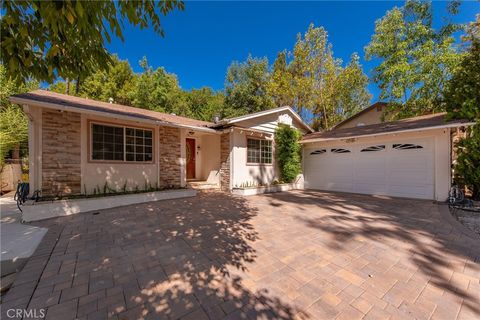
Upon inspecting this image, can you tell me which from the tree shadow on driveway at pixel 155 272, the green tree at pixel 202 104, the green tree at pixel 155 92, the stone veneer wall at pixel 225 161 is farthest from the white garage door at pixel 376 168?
the green tree at pixel 202 104

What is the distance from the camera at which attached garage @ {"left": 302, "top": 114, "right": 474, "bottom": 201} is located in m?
7.23

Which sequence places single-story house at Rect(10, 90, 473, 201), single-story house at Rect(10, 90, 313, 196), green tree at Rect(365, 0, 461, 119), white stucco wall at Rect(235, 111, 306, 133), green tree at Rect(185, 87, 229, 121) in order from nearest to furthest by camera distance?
single-story house at Rect(10, 90, 313, 196), single-story house at Rect(10, 90, 473, 201), white stucco wall at Rect(235, 111, 306, 133), green tree at Rect(365, 0, 461, 119), green tree at Rect(185, 87, 229, 121)

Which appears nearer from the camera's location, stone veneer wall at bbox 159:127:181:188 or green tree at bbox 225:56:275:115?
stone veneer wall at bbox 159:127:181:188

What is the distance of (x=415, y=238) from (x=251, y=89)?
18.9m

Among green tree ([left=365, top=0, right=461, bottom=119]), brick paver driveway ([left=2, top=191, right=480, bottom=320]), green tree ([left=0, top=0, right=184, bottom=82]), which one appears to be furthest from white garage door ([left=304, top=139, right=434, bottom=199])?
green tree ([left=0, top=0, right=184, bottom=82])

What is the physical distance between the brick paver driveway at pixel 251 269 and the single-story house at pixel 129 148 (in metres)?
1.81

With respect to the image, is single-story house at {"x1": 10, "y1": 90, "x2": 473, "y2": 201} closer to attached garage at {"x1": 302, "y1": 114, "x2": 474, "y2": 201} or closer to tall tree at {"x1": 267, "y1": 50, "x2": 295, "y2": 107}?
attached garage at {"x1": 302, "y1": 114, "x2": 474, "y2": 201}

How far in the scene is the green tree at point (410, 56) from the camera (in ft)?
40.4

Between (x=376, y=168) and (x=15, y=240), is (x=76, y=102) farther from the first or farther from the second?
(x=376, y=168)

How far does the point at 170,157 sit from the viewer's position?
8133mm

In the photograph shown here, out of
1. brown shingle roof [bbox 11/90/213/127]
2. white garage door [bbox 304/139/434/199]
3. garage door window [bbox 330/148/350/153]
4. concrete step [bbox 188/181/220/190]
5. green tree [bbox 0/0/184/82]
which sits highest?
brown shingle roof [bbox 11/90/213/127]

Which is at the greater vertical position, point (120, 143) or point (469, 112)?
point (469, 112)

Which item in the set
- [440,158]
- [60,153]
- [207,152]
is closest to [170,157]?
[207,152]

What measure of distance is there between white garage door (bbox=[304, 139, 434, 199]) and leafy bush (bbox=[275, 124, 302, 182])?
1.24 m
